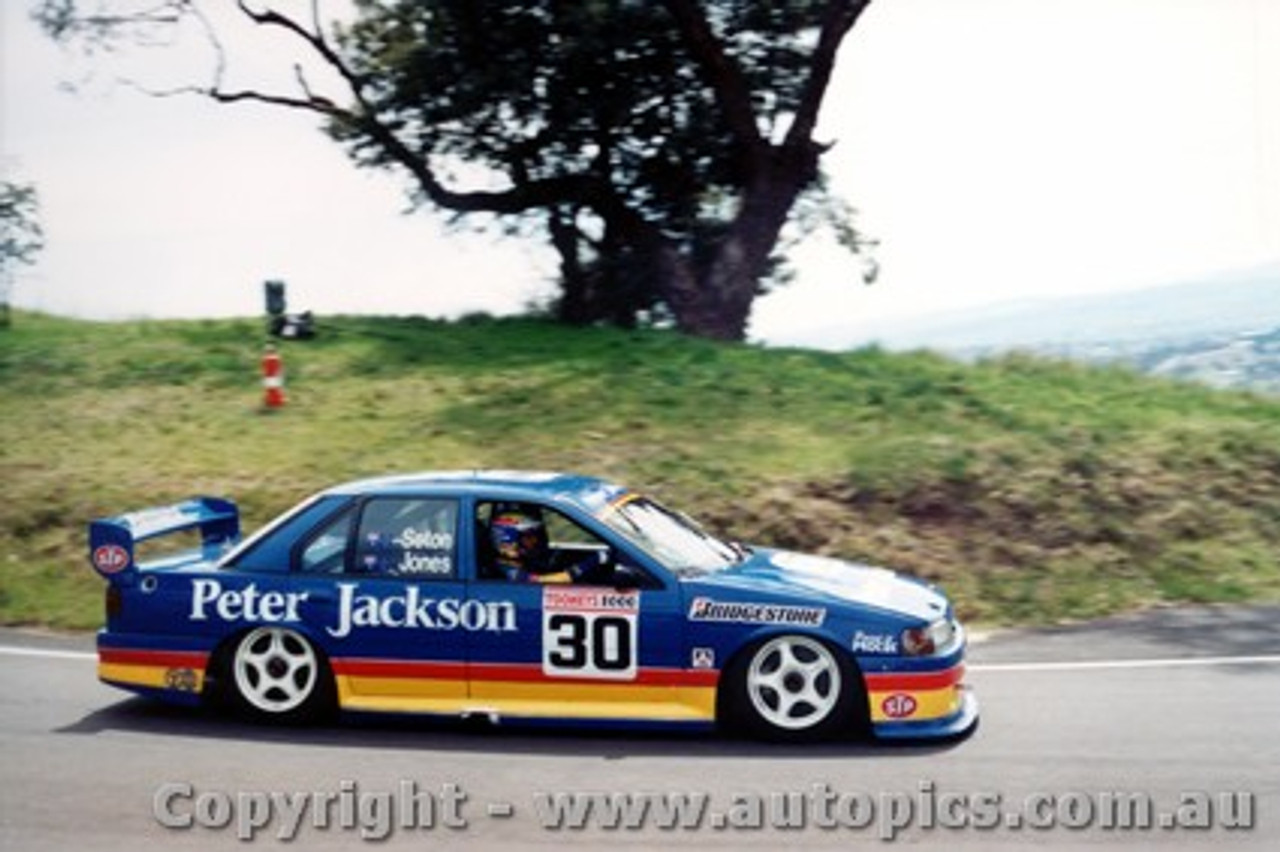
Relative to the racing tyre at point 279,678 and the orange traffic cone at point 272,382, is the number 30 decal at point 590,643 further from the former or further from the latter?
the orange traffic cone at point 272,382

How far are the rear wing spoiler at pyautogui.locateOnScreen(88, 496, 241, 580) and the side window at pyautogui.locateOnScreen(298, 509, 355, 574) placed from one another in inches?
32.4

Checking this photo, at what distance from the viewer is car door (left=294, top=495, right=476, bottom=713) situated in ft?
26.2

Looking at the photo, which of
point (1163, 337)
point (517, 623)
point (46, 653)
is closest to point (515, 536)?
point (517, 623)

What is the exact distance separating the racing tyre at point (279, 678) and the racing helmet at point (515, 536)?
3.65 ft

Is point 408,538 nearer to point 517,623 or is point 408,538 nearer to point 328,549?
point 328,549

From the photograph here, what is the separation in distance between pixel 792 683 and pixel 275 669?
2.74 metres

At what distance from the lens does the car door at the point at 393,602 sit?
8000mm

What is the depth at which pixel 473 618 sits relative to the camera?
7965 millimetres

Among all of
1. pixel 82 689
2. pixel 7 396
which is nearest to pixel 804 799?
pixel 82 689

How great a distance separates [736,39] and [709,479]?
11190mm

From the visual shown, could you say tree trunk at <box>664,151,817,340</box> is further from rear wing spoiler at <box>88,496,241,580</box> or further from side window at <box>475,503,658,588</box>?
side window at <box>475,503,658,588</box>

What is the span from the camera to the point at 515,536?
823cm

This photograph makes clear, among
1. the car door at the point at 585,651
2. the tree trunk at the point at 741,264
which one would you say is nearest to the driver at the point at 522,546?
the car door at the point at 585,651

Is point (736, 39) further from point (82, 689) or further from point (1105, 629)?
point (82, 689)
